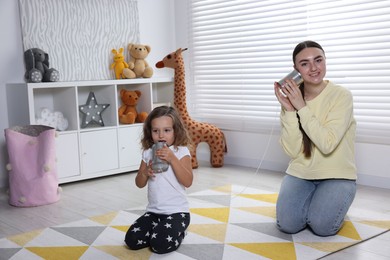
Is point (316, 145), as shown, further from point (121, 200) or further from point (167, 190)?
point (121, 200)

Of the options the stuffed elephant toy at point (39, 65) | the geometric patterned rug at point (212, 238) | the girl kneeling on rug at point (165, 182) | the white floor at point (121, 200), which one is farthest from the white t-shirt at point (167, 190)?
the stuffed elephant toy at point (39, 65)

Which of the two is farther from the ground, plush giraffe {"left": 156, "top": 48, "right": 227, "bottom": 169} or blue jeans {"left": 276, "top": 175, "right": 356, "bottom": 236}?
plush giraffe {"left": 156, "top": 48, "right": 227, "bottom": 169}

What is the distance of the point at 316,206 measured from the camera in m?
2.05

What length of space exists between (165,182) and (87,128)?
5.14ft

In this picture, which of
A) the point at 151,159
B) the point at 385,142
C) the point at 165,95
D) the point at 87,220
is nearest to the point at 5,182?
the point at 87,220

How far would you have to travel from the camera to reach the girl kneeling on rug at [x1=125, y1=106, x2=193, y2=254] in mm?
1907

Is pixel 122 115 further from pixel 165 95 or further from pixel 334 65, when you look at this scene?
pixel 334 65

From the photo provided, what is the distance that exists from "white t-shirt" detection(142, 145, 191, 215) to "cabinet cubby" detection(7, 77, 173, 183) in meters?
1.36

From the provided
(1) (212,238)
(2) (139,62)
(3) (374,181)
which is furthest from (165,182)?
(2) (139,62)

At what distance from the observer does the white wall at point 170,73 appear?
2.93 meters

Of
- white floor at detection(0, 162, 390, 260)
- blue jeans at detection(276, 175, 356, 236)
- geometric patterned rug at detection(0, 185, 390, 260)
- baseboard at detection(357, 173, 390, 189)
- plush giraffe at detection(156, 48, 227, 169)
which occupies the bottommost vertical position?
white floor at detection(0, 162, 390, 260)

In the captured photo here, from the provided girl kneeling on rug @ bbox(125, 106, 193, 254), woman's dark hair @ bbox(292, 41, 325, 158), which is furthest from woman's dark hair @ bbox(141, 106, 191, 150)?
woman's dark hair @ bbox(292, 41, 325, 158)

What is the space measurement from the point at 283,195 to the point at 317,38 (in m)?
1.35

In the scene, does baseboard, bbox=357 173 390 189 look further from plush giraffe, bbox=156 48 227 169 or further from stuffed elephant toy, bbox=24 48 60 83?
stuffed elephant toy, bbox=24 48 60 83
